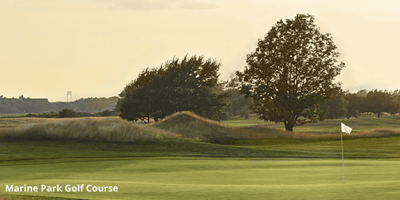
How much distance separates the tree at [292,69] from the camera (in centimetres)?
4116

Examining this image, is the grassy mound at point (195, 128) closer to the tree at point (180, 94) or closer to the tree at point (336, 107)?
the tree at point (180, 94)

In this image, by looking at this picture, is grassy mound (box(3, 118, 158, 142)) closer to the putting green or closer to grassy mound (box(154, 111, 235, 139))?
grassy mound (box(154, 111, 235, 139))

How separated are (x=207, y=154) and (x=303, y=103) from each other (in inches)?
743

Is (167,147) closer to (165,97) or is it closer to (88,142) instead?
(88,142)

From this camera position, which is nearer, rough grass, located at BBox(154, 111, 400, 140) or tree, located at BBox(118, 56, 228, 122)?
rough grass, located at BBox(154, 111, 400, 140)

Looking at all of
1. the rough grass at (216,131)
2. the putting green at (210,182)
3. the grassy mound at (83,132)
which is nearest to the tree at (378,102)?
the rough grass at (216,131)

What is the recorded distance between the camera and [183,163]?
17922 millimetres

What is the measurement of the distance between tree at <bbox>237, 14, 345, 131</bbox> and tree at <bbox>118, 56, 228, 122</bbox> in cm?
929

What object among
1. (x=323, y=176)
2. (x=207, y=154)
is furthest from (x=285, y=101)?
(x=323, y=176)

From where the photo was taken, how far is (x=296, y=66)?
41.2 m

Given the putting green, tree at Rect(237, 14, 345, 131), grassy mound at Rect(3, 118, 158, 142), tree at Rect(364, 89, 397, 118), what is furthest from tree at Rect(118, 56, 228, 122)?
tree at Rect(364, 89, 397, 118)

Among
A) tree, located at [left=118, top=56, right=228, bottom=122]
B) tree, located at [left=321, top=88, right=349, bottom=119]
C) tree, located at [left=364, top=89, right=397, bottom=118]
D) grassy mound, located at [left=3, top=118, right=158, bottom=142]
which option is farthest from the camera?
tree, located at [left=364, top=89, right=397, bottom=118]

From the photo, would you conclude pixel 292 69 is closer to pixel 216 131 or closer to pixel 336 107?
pixel 216 131

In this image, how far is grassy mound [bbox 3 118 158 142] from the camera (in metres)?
27.6
